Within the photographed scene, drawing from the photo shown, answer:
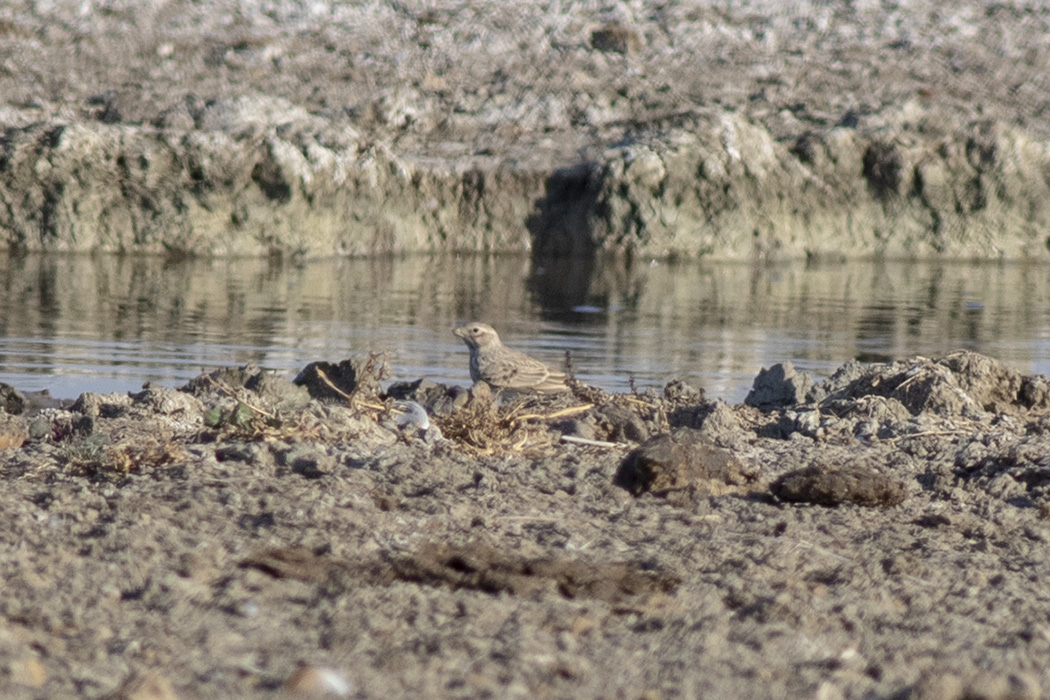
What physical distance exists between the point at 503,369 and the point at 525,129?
12653 millimetres

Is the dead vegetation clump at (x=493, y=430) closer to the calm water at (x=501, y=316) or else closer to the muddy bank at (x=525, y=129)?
the calm water at (x=501, y=316)

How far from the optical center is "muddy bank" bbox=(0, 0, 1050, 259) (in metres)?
17.7

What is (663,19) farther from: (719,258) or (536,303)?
(536,303)

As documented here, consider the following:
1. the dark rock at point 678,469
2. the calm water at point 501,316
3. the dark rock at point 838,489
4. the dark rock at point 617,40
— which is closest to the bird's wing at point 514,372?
the calm water at point 501,316

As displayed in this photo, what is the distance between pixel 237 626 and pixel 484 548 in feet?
2.67

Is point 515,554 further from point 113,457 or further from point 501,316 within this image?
point 501,316

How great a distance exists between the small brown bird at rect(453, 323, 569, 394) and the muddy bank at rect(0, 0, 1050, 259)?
35.6 ft

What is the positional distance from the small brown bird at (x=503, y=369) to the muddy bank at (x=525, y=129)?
10838mm

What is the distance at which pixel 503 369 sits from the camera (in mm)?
6887

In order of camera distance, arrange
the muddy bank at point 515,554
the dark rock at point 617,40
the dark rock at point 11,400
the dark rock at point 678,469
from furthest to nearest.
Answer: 1. the dark rock at point 617,40
2. the dark rock at point 11,400
3. the dark rock at point 678,469
4. the muddy bank at point 515,554

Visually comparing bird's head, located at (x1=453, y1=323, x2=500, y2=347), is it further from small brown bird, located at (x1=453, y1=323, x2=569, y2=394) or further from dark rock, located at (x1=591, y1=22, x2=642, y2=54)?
dark rock, located at (x1=591, y1=22, x2=642, y2=54)

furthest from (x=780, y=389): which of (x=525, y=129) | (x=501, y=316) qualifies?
(x=525, y=129)

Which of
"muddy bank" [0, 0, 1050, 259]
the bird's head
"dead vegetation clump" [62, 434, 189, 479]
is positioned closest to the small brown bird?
the bird's head

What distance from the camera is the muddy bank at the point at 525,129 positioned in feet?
58.1
